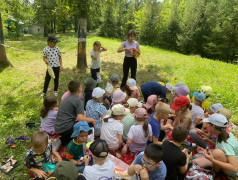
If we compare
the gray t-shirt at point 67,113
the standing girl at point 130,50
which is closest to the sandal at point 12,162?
the gray t-shirt at point 67,113

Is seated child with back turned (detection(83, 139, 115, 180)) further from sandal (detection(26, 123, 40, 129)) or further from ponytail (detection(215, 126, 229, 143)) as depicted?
sandal (detection(26, 123, 40, 129))

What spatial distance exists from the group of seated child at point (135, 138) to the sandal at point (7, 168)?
0.59m

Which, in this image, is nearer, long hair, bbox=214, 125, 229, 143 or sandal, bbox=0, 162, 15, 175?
long hair, bbox=214, 125, 229, 143

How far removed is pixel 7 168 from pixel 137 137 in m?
2.31

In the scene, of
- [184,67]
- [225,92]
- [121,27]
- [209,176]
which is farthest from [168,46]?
[209,176]

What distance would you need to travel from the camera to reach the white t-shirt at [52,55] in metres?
5.04

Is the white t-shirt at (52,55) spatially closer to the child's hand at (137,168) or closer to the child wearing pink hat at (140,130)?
the child wearing pink hat at (140,130)

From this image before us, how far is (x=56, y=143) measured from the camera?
3.38 meters

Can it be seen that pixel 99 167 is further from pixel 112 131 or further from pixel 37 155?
pixel 112 131

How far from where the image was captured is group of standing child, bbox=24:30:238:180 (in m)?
2.24

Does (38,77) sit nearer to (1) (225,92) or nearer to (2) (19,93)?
(2) (19,93)

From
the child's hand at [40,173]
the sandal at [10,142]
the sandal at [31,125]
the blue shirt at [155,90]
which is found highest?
the blue shirt at [155,90]

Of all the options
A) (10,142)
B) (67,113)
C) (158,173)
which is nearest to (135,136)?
(158,173)

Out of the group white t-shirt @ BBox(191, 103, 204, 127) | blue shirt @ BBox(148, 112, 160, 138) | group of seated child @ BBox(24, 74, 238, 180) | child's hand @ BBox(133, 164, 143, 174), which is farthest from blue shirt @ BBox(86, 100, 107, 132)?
white t-shirt @ BBox(191, 103, 204, 127)
